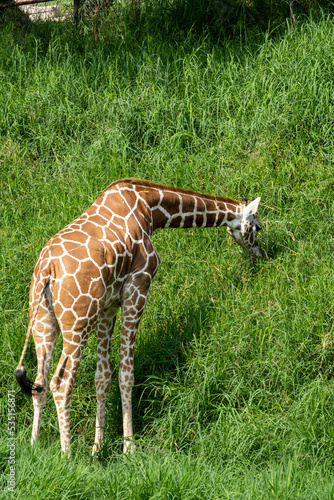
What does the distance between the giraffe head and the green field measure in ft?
0.71

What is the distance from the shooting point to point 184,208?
5504 millimetres

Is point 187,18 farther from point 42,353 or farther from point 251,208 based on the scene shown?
point 42,353

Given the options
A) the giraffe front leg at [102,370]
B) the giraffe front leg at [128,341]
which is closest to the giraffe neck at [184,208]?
the giraffe front leg at [128,341]

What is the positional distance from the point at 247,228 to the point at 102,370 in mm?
2119

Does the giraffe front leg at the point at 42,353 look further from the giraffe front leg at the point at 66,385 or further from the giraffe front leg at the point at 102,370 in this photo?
the giraffe front leg at the point at 102,370

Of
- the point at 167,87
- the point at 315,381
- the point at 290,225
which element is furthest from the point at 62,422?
the point at 167,87

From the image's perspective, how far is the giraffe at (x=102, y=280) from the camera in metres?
4.43

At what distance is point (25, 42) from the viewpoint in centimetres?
920

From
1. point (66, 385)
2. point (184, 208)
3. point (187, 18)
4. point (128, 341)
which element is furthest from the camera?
point (187, 18)

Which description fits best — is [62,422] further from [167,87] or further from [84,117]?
[167,87]

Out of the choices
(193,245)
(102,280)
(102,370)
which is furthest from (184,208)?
(102,370)

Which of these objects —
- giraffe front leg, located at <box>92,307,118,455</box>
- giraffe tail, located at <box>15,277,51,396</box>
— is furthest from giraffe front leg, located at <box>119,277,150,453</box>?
giraffe tail, located at <box>15,277,51,396</box>

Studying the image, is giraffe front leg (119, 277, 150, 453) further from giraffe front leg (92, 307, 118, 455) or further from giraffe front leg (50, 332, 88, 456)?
giraffe front leg (50, 332, 88, 456)

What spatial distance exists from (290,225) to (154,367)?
7.74 feet
